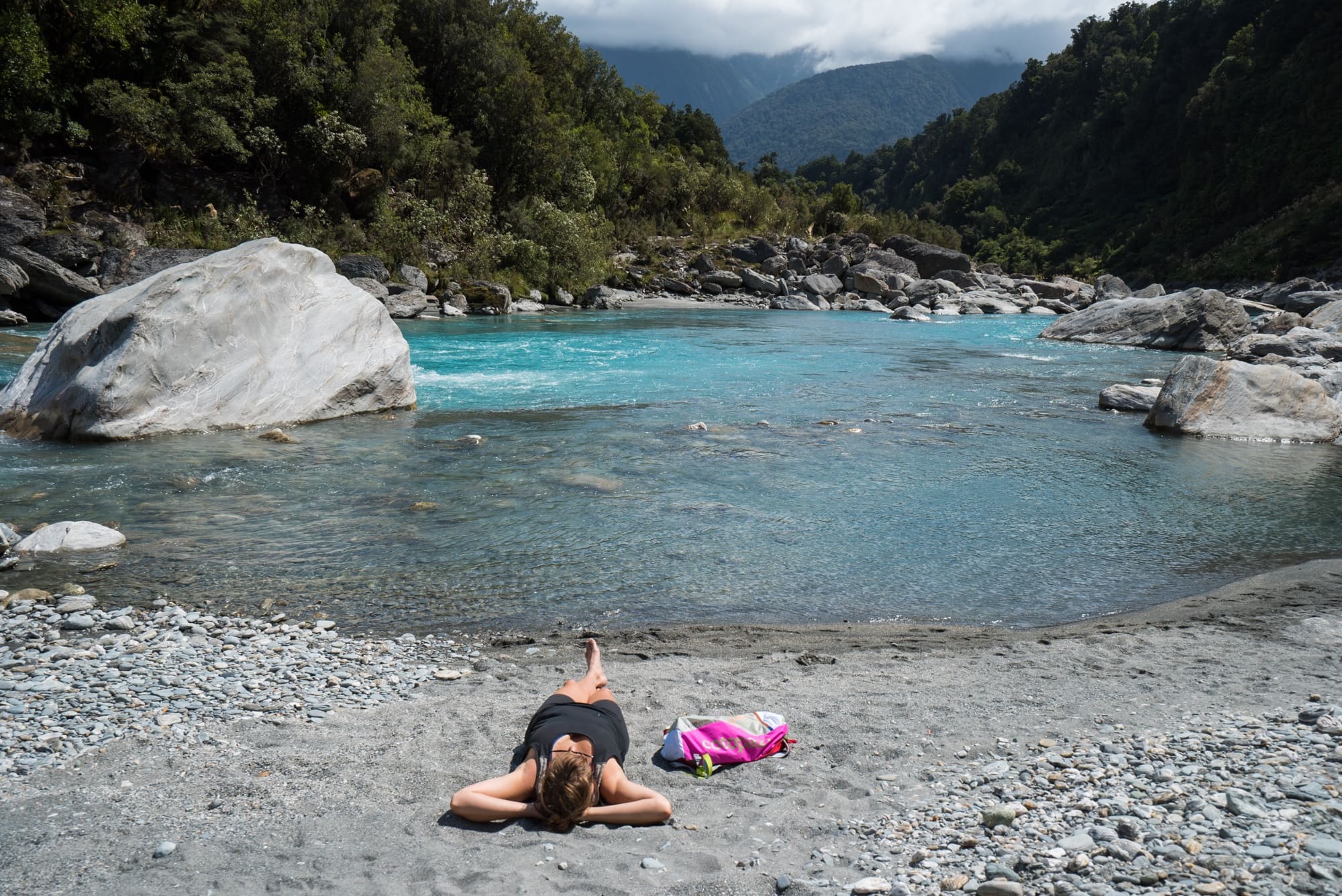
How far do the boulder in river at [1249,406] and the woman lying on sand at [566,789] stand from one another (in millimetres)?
12863

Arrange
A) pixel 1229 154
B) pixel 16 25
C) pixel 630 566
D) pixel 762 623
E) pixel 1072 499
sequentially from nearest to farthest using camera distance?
pixel 762 623, pixel 630 566, pixel 1072 499, pixel 16 25, pixel 1229 154

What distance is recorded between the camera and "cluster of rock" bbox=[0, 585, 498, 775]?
178 inches

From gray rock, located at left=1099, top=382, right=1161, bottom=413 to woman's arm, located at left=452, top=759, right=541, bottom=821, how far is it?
14.7 meters

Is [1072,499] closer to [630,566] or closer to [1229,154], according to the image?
[630,566]

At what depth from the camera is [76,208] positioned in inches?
1155

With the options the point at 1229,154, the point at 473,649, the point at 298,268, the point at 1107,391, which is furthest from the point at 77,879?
the point at 1229,154

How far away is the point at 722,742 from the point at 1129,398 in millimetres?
14164

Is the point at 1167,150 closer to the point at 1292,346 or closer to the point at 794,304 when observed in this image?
the point at 794,304

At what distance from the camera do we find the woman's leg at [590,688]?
187 inches

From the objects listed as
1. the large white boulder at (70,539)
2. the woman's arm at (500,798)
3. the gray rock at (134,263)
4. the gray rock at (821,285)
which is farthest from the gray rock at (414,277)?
the woman's arm at (500,798)

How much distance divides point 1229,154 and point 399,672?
2955 inches

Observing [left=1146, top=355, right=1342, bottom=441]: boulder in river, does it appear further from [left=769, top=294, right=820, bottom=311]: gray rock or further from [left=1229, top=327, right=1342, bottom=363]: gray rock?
[left=769, top=294, right=820, bottom=311]: gray rock

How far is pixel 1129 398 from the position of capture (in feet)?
52.2

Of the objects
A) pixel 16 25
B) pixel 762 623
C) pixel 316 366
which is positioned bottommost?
pixel 762 623
